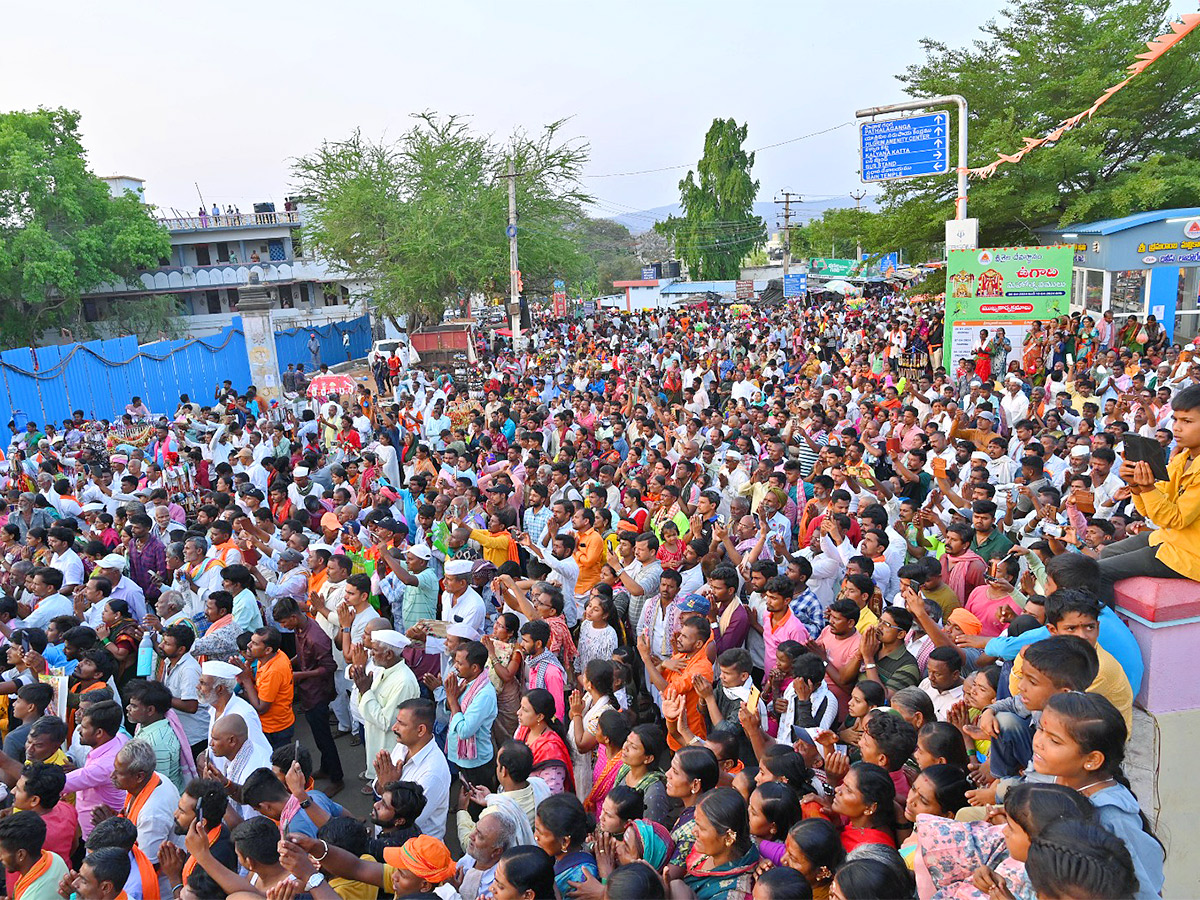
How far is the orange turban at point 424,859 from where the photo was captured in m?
3.15

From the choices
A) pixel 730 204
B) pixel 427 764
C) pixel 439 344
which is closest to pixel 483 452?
pixel 427 764

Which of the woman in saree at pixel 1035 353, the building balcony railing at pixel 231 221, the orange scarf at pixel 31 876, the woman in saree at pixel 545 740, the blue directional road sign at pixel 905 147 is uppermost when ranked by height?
the building balcony railing at pixel 231 221

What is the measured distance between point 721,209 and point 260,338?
4029 centimetres

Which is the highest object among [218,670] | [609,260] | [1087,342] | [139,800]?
[609,260]

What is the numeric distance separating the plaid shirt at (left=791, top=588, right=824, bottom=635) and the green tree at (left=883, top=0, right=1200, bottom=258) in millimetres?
16905

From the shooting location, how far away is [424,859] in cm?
315

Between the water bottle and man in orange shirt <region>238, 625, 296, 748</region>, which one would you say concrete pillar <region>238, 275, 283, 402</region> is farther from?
man in orange shirt <region>238, 625, 296, 748</region>

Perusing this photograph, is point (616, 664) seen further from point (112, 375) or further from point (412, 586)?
point (112, 375)

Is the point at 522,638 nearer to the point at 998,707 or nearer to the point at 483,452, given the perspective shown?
the point at 998,707

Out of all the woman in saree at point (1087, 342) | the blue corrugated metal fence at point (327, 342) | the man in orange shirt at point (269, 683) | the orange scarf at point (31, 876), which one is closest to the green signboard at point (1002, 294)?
the woman in saree at point (1087, 342)

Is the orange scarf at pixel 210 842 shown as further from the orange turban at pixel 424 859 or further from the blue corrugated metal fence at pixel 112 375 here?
the blue corrugated metal fence at pixel 112 375

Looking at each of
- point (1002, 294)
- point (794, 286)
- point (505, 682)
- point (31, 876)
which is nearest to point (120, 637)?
point (31, 876)

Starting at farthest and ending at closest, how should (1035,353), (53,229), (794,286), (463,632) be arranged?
(794,286)
(53,229)
(1035,353)
(463,632)

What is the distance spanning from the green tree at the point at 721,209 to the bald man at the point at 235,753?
52421 millimetres
